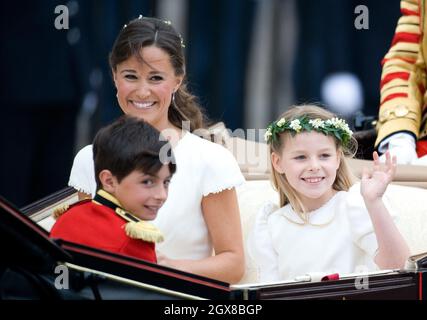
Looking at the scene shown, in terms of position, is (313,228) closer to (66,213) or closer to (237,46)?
(66,213)

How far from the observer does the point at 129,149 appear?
8.09 feet

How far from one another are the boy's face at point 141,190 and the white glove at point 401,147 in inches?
48.8

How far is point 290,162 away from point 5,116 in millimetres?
1649

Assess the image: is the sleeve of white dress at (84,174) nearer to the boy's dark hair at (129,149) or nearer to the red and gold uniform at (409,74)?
the boy's dark hair at (129,149)

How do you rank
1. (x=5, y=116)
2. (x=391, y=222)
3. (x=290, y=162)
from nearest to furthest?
(x=391, y=222)
(x=290, y=162)
(x=5, y=116)

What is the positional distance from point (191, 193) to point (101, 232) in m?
0.45

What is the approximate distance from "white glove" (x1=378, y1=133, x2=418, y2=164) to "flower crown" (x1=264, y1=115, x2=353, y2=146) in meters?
0.64

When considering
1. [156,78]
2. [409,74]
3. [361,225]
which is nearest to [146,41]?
[156,78]

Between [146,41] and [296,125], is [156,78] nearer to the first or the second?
[146,41]

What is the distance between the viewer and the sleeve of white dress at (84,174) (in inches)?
119

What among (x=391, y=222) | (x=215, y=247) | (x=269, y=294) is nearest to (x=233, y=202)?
(x=215, y=247)

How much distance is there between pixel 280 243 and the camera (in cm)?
296

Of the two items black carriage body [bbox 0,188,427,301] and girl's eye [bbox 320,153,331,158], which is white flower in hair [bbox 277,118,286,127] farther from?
black carriage body [bbox 0,188,427,301]

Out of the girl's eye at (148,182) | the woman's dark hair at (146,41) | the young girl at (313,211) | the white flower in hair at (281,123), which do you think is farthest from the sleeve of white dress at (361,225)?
the girl's eye at (148,182)
